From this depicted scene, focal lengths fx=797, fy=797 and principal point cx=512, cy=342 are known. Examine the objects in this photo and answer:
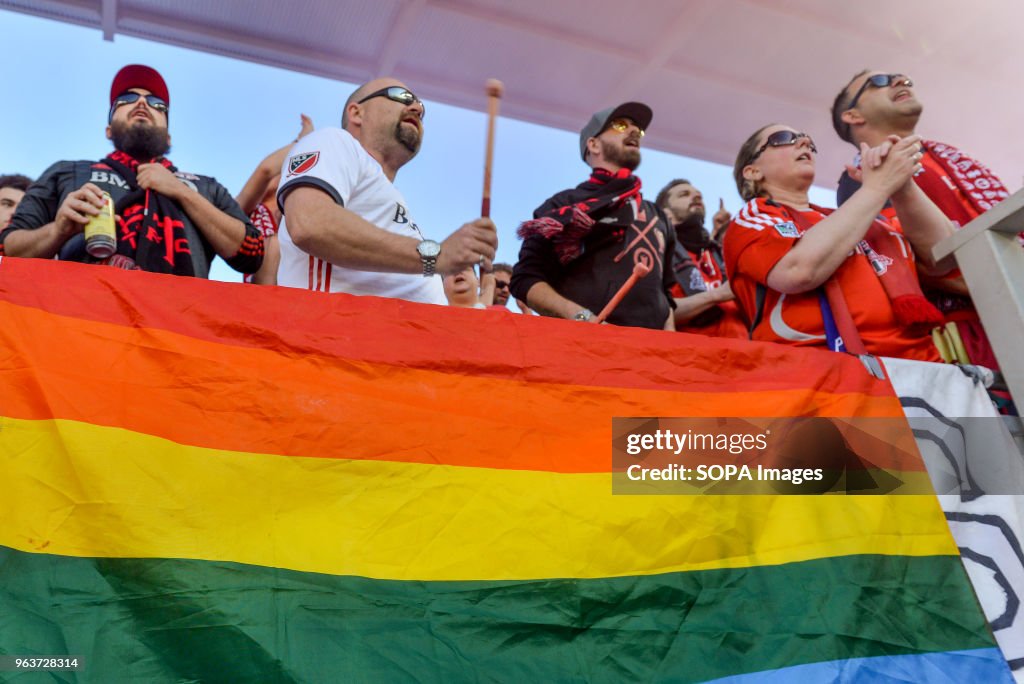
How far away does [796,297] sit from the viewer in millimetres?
2527

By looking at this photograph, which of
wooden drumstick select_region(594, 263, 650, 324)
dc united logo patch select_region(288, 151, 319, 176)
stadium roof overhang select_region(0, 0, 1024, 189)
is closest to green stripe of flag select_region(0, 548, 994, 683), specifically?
wooden drumstick select_region(594, 263, 650, 324)

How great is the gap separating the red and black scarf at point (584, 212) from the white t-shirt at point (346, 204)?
28.3 inches

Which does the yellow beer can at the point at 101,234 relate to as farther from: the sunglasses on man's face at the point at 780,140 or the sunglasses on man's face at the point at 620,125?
the sunglasses on man's face at the point at 780,140

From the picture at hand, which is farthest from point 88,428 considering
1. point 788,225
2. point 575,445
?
point 788,225

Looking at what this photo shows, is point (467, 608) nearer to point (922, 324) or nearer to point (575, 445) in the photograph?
point (575, 445)

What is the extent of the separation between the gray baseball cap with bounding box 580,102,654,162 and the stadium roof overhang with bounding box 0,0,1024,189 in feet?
6.47

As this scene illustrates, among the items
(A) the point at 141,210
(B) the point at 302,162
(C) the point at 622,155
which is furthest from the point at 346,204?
(C) the point at 622,155

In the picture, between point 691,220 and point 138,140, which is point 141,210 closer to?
point 138,140

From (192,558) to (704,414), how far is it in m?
1.14

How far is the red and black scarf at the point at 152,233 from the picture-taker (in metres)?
2.72

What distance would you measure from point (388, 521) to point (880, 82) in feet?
9.31

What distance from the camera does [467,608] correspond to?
1467 millimetres

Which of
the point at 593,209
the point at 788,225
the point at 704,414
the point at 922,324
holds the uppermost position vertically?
the point at 593,209

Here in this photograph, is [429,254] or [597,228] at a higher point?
[597,228]
